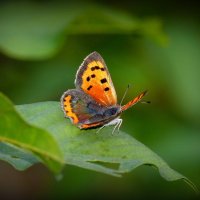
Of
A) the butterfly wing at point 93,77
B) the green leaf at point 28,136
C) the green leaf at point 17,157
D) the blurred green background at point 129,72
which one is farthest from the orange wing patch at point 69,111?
the blurred green background at point 129,72

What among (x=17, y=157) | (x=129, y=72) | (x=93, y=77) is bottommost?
(x=129, y=72)

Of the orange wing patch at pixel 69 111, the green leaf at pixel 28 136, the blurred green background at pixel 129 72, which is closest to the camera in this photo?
the green leaf at pixel 28 136

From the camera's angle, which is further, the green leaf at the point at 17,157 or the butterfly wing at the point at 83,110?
the butterfly wing at the point at 83,110

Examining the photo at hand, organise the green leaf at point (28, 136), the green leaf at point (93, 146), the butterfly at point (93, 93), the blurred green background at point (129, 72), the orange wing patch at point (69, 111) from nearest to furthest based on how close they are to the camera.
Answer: the green leaf at point (28, 136)
the green leaf at point (93, 146)
the orange wing patch at point (69, 111)
the butterfly at point (93, 93)
the blurred green background at point (129, 72)

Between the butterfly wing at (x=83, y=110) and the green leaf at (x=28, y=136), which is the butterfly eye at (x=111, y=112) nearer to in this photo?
the butterfly wing at (x=83, y=110)

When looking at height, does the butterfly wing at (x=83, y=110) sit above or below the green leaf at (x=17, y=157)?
above

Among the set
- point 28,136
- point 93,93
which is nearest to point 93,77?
point 93,93

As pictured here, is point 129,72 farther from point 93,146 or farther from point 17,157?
point 17,157
